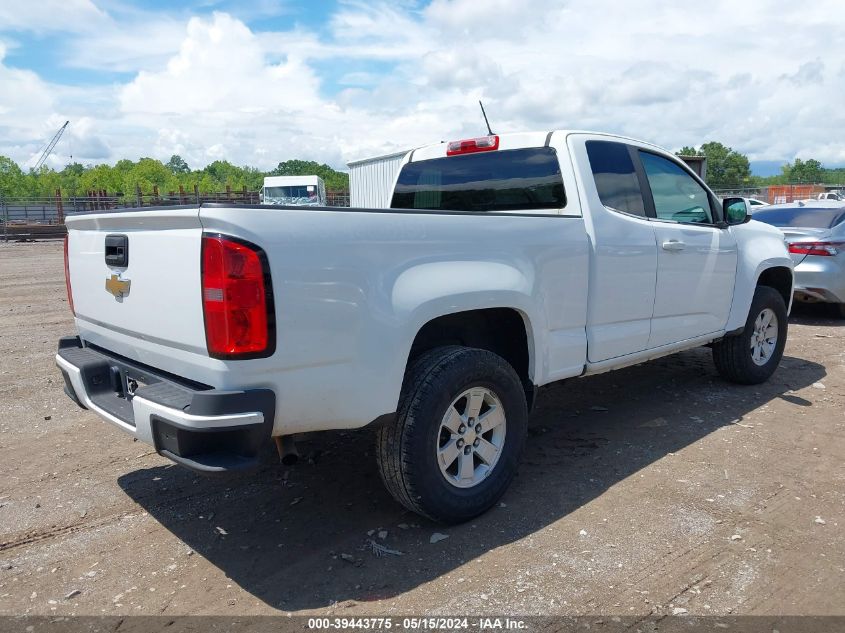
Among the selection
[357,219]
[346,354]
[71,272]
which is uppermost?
[357,219]

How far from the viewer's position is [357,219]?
2822mm

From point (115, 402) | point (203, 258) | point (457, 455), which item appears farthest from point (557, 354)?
point (115, 402)

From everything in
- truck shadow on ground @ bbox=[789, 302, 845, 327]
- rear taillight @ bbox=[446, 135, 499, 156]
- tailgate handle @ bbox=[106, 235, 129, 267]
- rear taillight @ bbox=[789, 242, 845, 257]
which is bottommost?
truck shadow on ground @ bbox=[789, 302, 845, 327]

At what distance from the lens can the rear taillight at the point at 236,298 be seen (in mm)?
2520

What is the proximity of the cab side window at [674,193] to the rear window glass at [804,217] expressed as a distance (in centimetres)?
473

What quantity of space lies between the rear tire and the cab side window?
1.03 m

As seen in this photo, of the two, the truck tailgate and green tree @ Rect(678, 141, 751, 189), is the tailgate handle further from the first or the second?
green tree @ Rect(678, 141, 751, 189)

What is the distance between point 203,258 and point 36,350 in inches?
225

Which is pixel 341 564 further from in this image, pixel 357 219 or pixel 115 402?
pixel 357 219

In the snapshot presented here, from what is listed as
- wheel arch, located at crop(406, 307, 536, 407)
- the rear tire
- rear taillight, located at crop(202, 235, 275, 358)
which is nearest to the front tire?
wheel arch, located at crop(406, 307, 536, 407)

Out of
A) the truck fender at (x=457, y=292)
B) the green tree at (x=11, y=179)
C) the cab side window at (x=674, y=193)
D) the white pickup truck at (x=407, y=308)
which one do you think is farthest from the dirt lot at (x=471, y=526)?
the green tree at (x=11, y=179)

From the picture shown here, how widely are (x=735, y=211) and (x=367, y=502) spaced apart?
139 inches

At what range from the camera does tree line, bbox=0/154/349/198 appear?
7544 centimetres

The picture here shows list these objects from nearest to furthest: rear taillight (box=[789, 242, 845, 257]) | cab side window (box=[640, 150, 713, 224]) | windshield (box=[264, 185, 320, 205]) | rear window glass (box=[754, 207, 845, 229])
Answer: cab side window (box=[640, 150, 713, 224]) < rear taillight (box=[789, 242, 845, 257]) < rear window glass (box=[754, 207, 845, 229]) < windshield (box=[264, 185, 320, 205])
